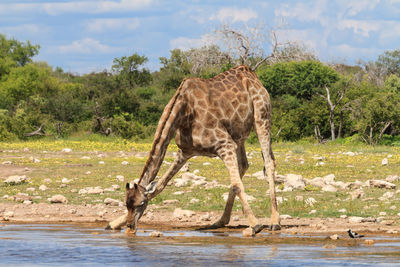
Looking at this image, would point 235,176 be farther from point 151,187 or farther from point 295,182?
point 295,182

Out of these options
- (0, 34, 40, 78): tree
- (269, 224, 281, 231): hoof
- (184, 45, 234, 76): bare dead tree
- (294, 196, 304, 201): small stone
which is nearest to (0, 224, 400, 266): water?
(269, 224, 281, 231): hoof

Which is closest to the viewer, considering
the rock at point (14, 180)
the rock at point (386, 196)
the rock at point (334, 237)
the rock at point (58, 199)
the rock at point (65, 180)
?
the rock at point (334, 237)

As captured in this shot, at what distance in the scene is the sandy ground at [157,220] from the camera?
1037cm

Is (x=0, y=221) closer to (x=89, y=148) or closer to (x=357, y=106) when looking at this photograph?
(x=89, y=148)

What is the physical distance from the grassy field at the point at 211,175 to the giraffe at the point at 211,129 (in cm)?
181

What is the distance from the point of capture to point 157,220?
476 inches

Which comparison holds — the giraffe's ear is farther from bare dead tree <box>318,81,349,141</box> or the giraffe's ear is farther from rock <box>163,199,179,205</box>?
bare dead tree <box>318,81,349,141</box>

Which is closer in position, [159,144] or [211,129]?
[159,144]

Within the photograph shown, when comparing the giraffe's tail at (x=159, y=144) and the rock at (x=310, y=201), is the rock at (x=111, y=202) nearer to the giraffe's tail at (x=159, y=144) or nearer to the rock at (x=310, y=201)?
the giraffe's tail at (x=159, y=144)

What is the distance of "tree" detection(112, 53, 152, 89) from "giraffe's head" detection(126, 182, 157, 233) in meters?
47.6

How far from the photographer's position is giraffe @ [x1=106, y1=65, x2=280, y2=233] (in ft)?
32.8

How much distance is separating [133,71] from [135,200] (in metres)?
49.8

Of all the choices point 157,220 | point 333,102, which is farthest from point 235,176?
point 333,102

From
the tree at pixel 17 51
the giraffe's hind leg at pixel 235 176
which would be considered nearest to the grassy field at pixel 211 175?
the giraffe's hind leg at pixel 235 176
